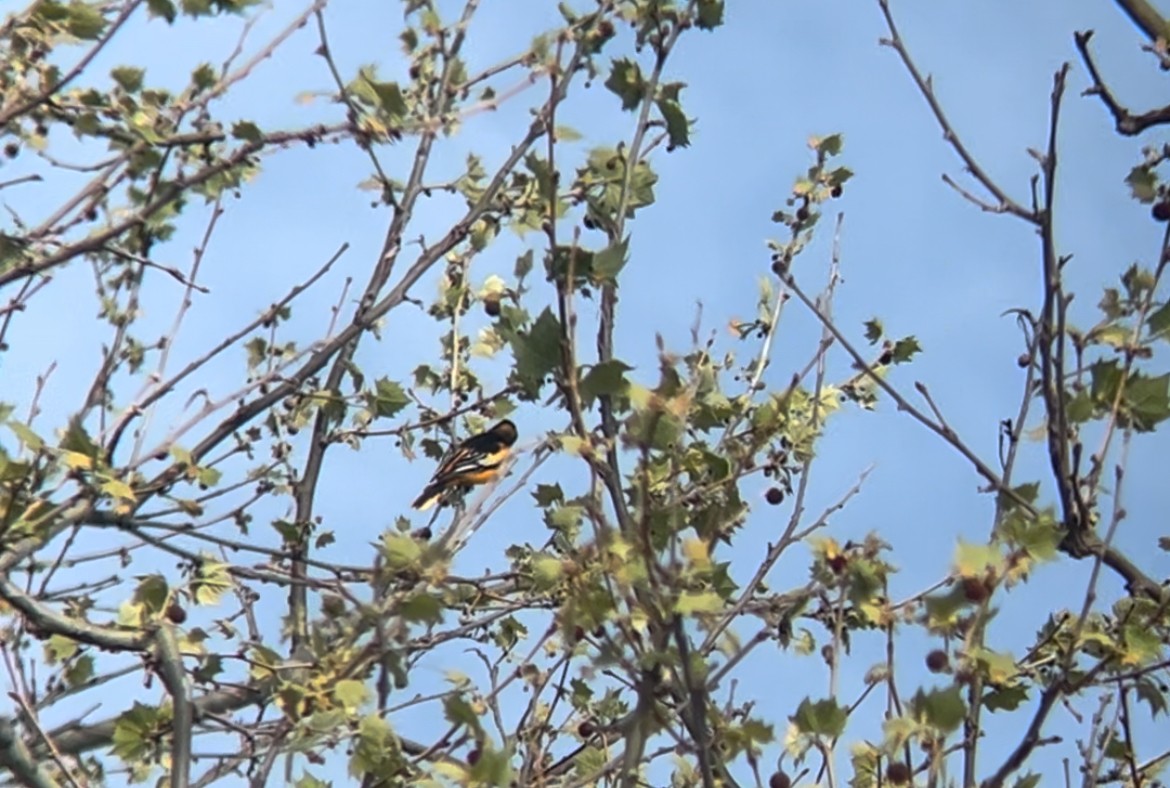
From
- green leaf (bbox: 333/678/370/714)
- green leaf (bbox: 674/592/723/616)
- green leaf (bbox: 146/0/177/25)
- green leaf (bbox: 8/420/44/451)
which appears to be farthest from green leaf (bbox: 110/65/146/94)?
green leaf (bbox: 674/592/723/616)

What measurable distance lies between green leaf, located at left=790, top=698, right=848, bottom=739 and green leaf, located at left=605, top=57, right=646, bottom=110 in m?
1.65

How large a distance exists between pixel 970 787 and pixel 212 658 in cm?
249

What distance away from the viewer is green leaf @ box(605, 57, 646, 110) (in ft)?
13.1

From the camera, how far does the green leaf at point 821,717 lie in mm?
3012

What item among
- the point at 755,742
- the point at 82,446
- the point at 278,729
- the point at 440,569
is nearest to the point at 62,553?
the point at 82,446

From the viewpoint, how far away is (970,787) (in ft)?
10.8

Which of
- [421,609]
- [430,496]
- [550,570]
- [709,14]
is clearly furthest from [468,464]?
[550,570]

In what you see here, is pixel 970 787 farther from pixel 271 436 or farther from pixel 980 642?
pixel 271 436

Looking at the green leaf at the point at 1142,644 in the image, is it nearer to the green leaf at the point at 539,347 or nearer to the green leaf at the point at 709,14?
the green leaf at the point at 539,347

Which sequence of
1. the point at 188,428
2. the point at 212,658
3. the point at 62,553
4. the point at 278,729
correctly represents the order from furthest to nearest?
the point at 62,553, the point at 188,428, the point at 212,658, the point at 278,729

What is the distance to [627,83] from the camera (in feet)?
13.2

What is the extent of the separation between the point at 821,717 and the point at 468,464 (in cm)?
364

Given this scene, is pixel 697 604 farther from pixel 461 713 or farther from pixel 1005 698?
pixel 1005 698

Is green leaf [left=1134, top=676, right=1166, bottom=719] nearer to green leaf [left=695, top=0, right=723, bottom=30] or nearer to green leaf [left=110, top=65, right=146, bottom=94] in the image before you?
green leaf [left=695, top=0, right=723, bottom=30]
